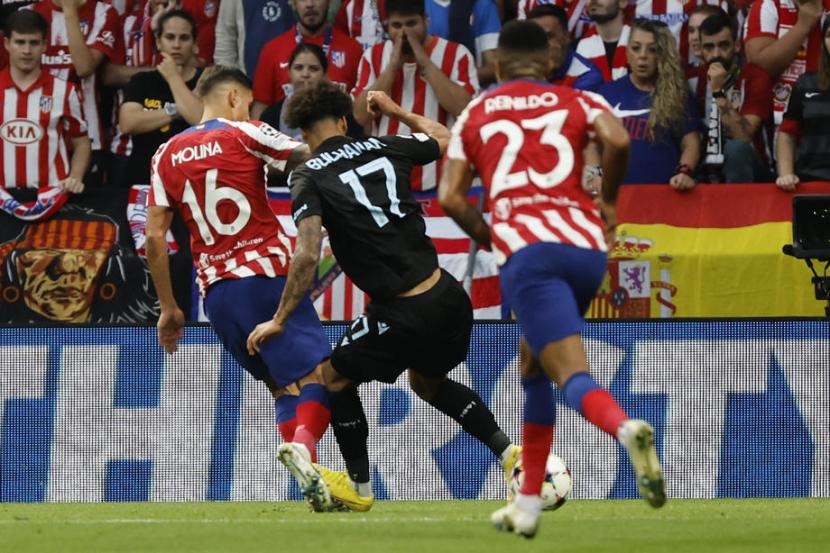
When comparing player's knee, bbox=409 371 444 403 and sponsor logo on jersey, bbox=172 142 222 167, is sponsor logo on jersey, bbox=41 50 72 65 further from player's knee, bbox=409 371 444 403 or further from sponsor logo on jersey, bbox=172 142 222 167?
player's knee, bbox=409 371 444 403

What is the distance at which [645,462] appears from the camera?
584 centimetres

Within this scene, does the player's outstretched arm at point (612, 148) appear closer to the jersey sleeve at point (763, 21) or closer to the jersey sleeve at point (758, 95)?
the jersey sleeve at point (758, 95)

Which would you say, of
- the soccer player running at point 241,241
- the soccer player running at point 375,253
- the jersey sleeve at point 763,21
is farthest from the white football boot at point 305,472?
the jersey sleeve at point 763,21

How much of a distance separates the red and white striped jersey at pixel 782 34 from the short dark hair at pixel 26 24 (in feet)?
16.8

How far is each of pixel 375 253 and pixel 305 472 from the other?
106 centimetres

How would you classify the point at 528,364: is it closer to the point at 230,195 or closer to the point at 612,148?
the point at 612,148

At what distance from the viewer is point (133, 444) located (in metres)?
10.3

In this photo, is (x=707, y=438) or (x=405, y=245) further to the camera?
(x=707, y=438)

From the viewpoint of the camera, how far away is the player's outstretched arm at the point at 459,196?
645cm

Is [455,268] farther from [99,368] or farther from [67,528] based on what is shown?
[67,528]

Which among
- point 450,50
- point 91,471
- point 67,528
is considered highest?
point 450,50

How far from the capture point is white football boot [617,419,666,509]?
5.82 metres

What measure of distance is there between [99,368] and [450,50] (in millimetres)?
3541

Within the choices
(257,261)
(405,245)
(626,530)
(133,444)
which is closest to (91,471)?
(133,444)
